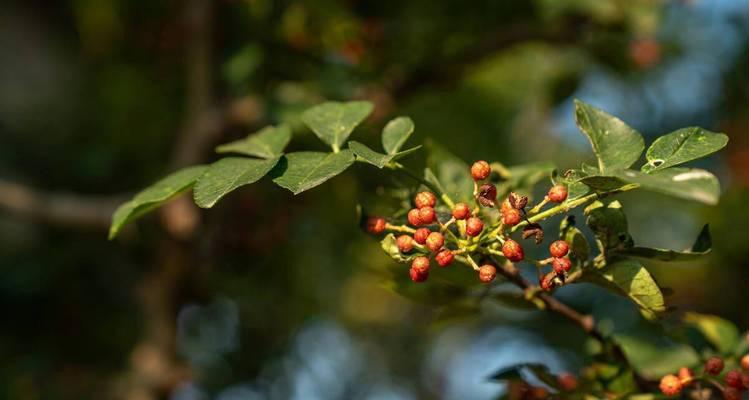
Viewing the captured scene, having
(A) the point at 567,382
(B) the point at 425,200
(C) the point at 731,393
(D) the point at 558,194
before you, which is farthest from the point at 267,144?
(C) the point at 731,393

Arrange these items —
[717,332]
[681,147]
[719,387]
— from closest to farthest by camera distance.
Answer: [681,147]
[719,387]
[717,332]

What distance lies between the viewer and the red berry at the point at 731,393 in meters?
0.75

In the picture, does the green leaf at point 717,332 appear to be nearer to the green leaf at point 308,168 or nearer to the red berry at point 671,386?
the red berry at point 671,386

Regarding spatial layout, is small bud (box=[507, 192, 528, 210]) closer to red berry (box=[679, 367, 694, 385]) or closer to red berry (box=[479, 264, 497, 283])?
red berry (box=[479, 264, 497, 283])

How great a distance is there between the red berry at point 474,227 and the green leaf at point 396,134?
11cm

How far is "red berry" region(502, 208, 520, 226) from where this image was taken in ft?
2.17

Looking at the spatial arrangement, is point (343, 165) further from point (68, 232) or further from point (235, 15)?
point (68, 232)

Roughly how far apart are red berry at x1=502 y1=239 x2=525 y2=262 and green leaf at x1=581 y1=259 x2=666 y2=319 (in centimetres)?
9

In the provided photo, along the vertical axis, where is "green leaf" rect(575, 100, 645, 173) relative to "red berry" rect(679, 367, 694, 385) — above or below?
above

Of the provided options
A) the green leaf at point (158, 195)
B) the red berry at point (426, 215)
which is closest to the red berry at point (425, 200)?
the red berry at point (426, 215)

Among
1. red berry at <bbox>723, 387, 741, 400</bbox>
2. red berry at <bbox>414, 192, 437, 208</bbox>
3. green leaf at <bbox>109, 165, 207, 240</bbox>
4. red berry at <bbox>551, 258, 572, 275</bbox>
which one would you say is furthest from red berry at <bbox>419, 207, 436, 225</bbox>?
red berry at <bbox>723, 387, 741, 400</bbox>

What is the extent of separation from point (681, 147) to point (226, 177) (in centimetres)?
39

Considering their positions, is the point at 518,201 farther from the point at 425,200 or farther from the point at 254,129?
the point at 254,129

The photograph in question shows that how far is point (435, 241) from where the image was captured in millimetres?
685
